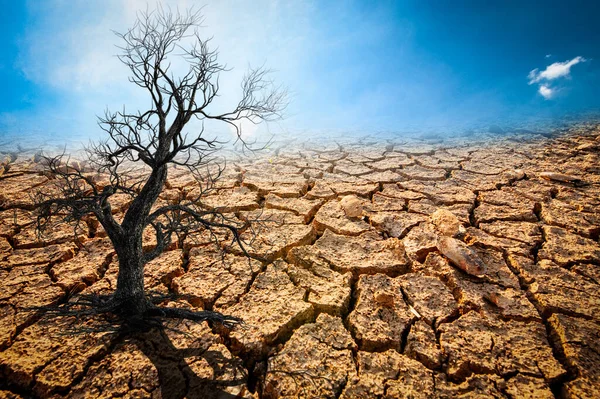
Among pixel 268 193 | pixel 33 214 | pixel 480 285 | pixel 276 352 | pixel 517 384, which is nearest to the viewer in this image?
pixel 517 384

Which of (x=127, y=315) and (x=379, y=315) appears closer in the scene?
(x=127, y=315)

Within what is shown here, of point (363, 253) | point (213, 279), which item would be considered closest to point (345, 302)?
point (363, 253)

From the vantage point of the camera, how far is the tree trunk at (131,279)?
4.34ft

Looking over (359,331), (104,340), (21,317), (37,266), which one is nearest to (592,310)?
(359,331)

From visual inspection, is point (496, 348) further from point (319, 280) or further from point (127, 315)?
point (127, 315)

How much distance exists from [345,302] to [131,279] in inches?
48.7

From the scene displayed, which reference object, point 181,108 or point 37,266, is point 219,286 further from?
point 37,266

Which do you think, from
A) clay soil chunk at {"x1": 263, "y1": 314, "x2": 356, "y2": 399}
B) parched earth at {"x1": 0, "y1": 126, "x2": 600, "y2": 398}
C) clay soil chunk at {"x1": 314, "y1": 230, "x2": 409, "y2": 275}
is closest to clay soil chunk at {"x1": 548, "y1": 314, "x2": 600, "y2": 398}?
parched earth at {"x1": 0, "y1": 126, "x2": 600, "y2": 398}

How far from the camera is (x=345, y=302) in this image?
1598mm

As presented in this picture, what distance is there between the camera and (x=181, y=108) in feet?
4.43

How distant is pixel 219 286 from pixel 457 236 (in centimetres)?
198

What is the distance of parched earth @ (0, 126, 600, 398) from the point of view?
1170 millimetres

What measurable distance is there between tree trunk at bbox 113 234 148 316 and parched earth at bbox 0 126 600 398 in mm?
149

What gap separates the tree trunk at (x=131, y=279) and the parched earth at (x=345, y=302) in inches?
5.9
